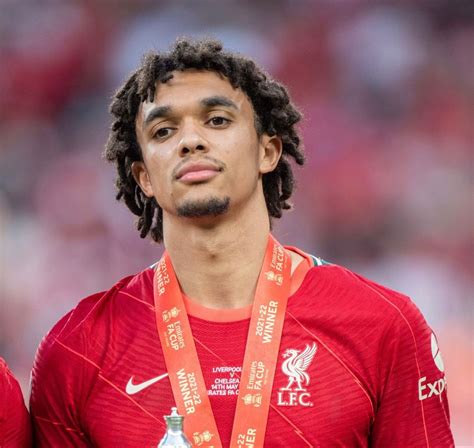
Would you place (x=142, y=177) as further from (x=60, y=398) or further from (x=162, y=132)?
(x=60, y=398)

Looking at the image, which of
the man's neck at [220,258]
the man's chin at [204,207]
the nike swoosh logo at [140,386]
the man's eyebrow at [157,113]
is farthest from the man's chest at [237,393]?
the man's eyebrow at [157,113]

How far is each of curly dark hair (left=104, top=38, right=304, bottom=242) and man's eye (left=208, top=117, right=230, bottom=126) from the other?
0.50ft

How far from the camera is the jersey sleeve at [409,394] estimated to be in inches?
137

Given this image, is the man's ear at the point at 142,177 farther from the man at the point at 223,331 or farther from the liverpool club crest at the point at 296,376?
the liverpool club crest at the point at 296,376

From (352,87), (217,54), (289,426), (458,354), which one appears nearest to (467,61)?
(352,87)

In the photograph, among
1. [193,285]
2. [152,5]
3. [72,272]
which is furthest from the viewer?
[152,5]

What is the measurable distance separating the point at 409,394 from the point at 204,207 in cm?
88

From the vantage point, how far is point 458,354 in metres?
7.00

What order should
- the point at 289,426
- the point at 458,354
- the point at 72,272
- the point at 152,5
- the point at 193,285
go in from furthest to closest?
the point at 152,5, the point at 72,272, the point at 458,354, the point at 193,285, the point at 289,426

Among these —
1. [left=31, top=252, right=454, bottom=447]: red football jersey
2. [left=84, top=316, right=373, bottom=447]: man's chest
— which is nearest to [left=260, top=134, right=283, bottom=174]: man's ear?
[left=31, top=252, right=454, bottom=447]: red football jersey

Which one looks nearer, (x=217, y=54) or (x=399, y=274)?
(x=217, y=54)

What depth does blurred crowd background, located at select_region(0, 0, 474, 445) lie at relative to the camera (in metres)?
7.31

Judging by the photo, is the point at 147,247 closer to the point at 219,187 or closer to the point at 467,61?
the point at 467,61

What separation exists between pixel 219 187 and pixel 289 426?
79 centimetres
